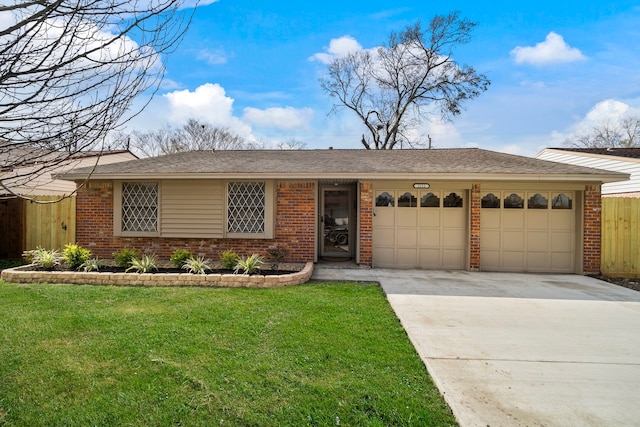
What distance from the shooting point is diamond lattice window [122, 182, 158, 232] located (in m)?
8.29

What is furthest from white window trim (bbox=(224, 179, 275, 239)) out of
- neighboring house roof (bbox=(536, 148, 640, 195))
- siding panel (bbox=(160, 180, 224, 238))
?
neighboring house roof (bbox=(536, 148, 640, 195))

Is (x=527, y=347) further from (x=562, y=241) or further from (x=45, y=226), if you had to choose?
(x=45, y=226)

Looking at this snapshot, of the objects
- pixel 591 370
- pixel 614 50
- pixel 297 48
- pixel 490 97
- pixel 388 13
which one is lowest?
pixel 591 370

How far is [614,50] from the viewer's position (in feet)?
25.1

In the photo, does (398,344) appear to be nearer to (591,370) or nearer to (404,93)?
(591,370)

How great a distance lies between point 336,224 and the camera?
917 cm

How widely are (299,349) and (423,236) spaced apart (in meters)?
5.64

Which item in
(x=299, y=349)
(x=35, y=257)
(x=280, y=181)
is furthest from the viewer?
(x=280, y=181)

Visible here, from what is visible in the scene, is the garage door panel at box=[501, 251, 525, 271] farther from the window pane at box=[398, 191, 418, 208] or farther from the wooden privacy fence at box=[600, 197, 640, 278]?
the window pane at box=[398, 191, 418, 208]

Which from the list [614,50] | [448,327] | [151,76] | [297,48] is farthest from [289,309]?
[614,50]

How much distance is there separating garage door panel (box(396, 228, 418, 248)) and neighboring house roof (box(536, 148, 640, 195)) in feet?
27.1

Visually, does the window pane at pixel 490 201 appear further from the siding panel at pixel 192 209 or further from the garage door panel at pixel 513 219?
the siding panel at pixel 192 209

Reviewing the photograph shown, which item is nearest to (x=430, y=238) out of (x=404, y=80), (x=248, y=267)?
(x=248, y=267)

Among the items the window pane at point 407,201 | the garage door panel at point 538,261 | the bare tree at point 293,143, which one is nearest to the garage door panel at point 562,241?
the garage door panel at point 538,261
